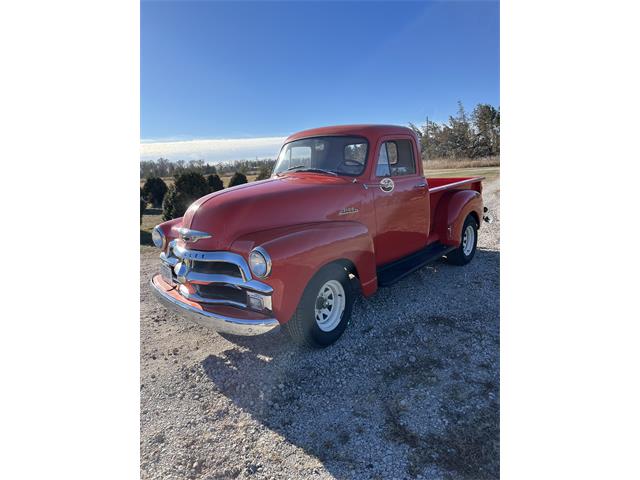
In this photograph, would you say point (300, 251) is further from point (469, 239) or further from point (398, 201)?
point (469, 239)

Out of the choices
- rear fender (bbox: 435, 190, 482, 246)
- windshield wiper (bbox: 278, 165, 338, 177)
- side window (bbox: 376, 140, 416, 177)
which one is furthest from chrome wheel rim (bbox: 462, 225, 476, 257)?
windshield wiper (bbox: 278, 165, 338, 177)

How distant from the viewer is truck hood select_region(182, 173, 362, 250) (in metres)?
2.83

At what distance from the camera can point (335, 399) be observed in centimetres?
249

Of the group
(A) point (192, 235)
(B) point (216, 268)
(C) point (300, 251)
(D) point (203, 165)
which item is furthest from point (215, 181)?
(C) point (300, 251)

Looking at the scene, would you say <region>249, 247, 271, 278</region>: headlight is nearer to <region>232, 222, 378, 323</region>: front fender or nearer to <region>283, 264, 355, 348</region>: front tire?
<region>232, 222, 378, 323</region>: front fender

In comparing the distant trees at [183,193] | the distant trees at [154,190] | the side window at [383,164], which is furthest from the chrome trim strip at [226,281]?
the distant trees at [154,190]

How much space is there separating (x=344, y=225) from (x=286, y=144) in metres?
1.50

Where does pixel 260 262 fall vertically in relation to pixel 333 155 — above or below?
below

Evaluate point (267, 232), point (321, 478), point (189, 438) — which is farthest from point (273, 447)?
point (267, 232)

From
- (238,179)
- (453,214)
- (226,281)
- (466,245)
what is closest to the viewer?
(226,281)

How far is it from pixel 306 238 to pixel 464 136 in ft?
7.32

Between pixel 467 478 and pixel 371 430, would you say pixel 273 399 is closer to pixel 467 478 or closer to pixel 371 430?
pixel 371 430

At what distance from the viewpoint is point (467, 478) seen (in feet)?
6.07

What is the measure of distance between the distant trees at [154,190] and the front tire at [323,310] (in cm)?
925
